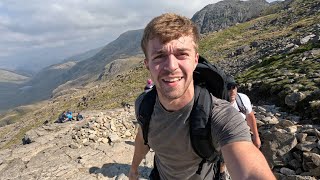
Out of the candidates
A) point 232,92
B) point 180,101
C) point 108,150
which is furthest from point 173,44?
point 108,150

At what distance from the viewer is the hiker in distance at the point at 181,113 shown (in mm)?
3199

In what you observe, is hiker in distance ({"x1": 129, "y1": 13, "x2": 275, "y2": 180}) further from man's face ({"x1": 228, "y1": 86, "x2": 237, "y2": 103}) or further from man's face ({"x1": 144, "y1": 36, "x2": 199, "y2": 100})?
man's face ({"x1": 228, "y1": 86, "x2": 237, "y2": 103})

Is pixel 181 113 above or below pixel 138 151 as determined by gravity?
above

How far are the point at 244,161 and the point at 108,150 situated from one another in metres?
13.0

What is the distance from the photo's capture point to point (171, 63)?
11.5 feet

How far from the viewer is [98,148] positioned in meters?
16.0

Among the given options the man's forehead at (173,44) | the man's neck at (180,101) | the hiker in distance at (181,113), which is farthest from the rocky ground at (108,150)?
the man's forehead at (173,44)

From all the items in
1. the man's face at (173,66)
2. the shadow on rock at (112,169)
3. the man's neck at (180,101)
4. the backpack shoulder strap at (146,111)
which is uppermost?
the man's face at (173,66)

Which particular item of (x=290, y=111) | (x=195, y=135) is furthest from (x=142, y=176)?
(x=195, y=135)

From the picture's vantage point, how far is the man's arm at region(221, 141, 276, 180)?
2.98 m

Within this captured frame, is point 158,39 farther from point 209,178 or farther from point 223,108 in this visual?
point 209,178

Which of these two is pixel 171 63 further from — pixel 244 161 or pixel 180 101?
pixel 244 161

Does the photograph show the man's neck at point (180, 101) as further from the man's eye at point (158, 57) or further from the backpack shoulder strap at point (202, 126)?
the man's eye at point (158, 57)

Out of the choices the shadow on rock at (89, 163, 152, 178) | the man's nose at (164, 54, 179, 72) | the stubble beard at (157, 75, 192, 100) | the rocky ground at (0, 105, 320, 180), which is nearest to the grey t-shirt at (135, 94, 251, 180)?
the stubble beard at (157, 75, 192, 100)
